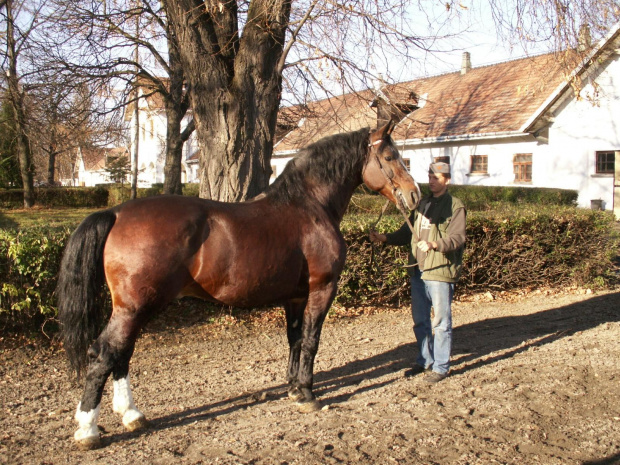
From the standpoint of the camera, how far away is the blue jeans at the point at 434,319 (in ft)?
15.4

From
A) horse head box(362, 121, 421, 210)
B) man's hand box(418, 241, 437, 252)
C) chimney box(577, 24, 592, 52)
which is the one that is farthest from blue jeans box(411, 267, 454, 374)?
chimney box(577, 24, 592, 52)

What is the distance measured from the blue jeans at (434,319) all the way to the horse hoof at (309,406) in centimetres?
135

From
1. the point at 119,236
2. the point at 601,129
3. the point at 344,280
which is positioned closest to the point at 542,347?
the point at 344,280

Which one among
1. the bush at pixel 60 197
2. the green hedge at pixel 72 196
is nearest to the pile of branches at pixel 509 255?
the green hedge at pixel 72 196

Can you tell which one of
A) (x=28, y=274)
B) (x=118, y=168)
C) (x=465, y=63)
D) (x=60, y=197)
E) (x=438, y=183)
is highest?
(x=465, y=63)

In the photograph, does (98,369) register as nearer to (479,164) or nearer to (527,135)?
(527,135)

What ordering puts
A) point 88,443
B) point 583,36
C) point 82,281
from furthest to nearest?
point 583,36 < point 82,281 < point 88,443

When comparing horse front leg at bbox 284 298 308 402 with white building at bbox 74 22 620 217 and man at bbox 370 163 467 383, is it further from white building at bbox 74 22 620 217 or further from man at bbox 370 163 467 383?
white building at bbox 74 22 620 217

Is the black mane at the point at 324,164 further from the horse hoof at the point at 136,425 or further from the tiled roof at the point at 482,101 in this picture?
the tiled roof at the point at 482,101

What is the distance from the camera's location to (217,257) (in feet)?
11.7

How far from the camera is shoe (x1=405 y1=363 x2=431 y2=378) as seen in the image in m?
4.97

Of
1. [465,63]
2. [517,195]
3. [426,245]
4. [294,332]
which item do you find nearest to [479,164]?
[517,195]

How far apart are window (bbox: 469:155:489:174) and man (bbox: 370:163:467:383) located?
19.6 metres

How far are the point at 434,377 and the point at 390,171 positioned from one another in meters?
1.98
